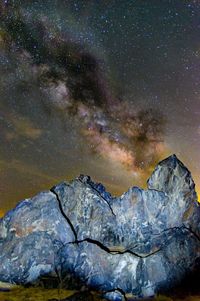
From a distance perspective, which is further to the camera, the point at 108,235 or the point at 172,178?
the point at 172,178

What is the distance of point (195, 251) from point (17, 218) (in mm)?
20173

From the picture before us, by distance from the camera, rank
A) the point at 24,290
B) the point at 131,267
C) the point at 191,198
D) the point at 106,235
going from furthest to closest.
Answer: the point at 191,198 < the point at 106,235 < the point at 131,267 < the point at 24,290

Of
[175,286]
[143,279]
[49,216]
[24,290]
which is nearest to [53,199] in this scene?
[49,216]

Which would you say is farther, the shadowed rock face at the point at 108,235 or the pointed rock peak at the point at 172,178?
the pointed rock peak at the point at 172,178

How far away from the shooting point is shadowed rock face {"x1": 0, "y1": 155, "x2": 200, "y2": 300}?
108ft

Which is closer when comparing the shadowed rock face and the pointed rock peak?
the shadowed rock face

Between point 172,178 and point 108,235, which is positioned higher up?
point 172,178

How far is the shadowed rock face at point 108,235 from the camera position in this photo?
108 ft

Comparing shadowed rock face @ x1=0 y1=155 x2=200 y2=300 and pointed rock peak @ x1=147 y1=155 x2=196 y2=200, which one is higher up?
pointed rock peak @ x1=147 y1=155 x2=196 y2=200

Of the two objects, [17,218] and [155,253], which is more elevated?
[17,218]

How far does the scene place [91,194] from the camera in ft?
129

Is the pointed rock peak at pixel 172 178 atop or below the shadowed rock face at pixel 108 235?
atop

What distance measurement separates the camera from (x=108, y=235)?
3725 centimetres

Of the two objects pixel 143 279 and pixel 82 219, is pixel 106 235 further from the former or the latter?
pixel 143 279
